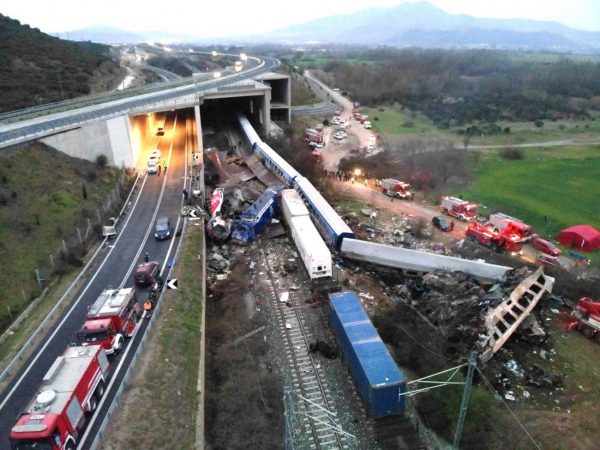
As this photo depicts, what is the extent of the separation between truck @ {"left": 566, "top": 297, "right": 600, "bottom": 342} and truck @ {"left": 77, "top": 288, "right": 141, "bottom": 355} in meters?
22.6

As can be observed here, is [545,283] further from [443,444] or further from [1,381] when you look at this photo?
[1,381]

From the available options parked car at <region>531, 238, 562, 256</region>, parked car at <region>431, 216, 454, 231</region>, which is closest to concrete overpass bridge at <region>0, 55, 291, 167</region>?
parked car at <region>431, 216, 454, 231</region>

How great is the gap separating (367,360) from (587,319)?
13280 mm

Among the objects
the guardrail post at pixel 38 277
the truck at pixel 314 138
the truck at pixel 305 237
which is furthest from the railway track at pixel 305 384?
the truck at pixel 314 138

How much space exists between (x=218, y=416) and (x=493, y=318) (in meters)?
13.5

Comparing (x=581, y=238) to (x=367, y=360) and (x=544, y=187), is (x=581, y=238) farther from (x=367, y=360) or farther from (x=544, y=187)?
(x=367, y=360)

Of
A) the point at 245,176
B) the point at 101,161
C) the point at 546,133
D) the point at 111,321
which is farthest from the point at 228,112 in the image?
the point at 546,133

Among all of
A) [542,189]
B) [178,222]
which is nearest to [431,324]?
[178,222]

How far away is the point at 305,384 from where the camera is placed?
18.9 meters

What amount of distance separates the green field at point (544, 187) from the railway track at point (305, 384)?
22.4 meters

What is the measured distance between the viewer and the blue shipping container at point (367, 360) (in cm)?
1606

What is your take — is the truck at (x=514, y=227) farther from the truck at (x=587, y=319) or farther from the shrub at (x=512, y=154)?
the shrub at (x=512, y=154)

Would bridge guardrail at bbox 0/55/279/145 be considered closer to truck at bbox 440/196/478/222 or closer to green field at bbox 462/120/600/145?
truck at bbox 440/196/478/222

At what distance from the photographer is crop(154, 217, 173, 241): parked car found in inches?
1131
